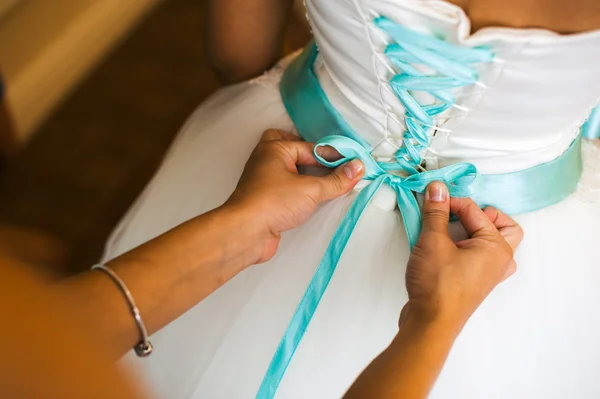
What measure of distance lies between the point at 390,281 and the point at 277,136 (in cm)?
21

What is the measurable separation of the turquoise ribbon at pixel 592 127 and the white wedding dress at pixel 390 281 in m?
0.05

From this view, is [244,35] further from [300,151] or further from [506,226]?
[506,226]

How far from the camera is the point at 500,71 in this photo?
53 cm

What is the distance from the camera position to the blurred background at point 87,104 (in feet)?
4.66

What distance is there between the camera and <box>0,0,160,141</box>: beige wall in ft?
4.92

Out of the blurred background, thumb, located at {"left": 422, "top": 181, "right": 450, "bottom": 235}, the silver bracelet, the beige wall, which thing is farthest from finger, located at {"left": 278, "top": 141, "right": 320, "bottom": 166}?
the beige wall

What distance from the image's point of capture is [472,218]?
Answer: 633 mm

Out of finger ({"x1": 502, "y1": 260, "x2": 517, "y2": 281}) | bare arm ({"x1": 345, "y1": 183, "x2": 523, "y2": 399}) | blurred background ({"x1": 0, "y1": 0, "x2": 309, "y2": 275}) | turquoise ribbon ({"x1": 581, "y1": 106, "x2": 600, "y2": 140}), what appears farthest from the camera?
blurred background ({"x1": 0, "y1": 0, "x2": 309, "y2": 275})

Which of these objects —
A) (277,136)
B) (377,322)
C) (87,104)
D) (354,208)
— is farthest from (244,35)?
(87,104)

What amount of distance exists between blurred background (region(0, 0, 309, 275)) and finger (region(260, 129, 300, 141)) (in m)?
0.78

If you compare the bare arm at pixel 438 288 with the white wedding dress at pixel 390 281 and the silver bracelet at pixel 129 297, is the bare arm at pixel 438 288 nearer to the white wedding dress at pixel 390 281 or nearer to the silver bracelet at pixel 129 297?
the white wedding dress at pixel 390 281

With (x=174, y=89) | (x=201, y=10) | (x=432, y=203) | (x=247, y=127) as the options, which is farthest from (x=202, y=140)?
(x=201, y=10)

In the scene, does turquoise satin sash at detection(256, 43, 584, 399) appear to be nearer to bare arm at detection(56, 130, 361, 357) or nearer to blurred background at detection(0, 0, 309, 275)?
bare arm at detection(56, 130, 361, 357)

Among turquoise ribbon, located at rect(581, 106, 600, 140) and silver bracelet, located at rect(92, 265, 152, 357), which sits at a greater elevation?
silver bracelet, located at rect(92, 265, 152, 357)
